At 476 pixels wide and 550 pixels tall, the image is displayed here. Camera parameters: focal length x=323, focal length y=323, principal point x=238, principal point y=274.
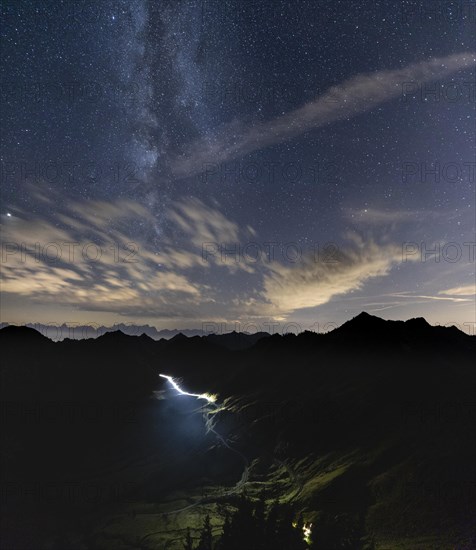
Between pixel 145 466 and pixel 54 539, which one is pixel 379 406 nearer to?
pixel 145 466

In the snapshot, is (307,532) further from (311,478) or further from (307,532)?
(311,478)

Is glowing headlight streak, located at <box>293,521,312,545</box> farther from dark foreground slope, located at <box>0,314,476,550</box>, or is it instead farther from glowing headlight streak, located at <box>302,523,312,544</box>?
dark foreground slope, located at <box>0,314,476,550</box>

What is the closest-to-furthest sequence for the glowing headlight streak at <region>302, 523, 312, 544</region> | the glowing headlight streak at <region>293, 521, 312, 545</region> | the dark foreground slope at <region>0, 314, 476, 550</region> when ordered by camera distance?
the glowing headlight streak at <region>293, 521, 312, 545</region> → the glowing headlight streak at <region>302, 523, 312, 544</region> → the dark foreground slope at <region>0, 314, 476, 550</region>


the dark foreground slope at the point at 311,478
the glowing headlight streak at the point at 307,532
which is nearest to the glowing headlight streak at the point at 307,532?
the glowing headlight streak at the point at 307,532

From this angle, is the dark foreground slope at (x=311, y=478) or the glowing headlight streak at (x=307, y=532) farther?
the dark foreground slope at (x=311, y=478)

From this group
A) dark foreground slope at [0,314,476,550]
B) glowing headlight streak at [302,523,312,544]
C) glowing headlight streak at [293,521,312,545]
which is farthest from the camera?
dark foreground slope at [0,314,476,550]

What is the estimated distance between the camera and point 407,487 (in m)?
A: 101

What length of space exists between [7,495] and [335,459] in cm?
15495

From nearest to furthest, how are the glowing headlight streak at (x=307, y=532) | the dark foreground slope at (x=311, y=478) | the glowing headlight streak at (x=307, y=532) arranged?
the glowing headlight streak at (x=307, y=532) < the glowing headlight streak at (x=307, y=532) < the dark foreground slope at (x=311, y=478)

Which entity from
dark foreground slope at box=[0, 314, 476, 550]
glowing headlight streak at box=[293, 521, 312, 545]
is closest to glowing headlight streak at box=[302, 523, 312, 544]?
glowing headlight streak at box=[293, 521, 312, 545]

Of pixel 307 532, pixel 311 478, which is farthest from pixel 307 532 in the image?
pixel 311 478

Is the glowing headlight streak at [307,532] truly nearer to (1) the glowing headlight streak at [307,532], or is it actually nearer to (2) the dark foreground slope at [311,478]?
(1) the glowing headlight streak at [307,532]

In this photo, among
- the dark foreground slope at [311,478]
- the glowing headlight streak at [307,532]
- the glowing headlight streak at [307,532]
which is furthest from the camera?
the dark foreground slope at [311,478]

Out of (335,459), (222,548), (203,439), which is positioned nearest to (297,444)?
(335,459)
